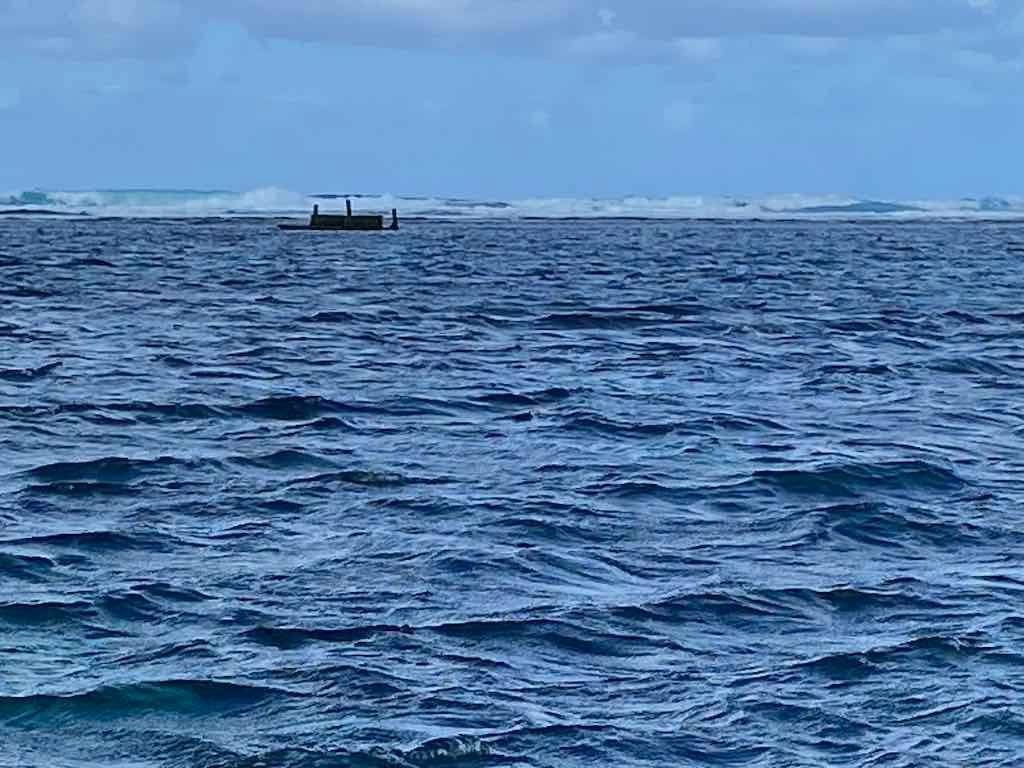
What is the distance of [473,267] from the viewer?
62750 mm

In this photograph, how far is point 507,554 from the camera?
12.6 meters

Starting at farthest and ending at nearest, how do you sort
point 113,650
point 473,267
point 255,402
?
point 473,267
point 255,402
point 113,650

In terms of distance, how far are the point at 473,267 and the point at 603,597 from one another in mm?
51657

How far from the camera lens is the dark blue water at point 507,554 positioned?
348 inches

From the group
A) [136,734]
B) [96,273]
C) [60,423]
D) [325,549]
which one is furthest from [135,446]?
[96,273]

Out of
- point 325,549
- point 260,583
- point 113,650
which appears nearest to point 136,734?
point 113,650

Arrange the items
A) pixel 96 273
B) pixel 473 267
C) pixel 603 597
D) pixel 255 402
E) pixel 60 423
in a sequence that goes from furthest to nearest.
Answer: pixel 473 267, pixel 96 273, pixel 255 402, pixel 60 423, pixel 603 597

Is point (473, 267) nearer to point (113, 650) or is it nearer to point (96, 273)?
point (96, 273)

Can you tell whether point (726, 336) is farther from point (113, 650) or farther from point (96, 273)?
point (96, 273)

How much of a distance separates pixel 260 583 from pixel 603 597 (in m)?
1.96

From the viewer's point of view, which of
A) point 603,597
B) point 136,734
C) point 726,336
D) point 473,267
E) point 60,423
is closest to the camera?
point 136,734

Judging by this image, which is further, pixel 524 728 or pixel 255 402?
pixel 255 402

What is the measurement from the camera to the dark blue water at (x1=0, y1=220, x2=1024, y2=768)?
8.83 m

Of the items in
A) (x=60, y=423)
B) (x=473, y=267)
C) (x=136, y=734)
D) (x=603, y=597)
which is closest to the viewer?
(x=136, y=734)
